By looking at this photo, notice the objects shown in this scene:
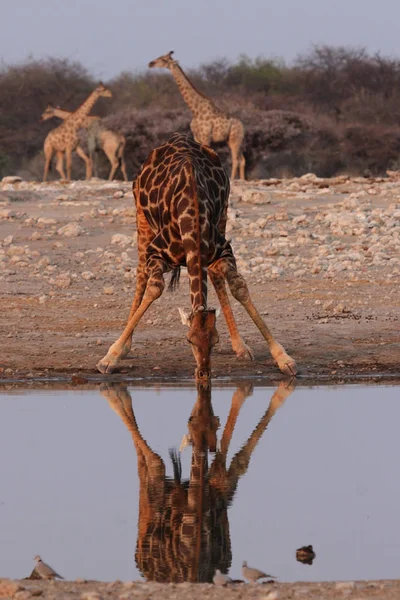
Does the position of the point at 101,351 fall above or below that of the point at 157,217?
below

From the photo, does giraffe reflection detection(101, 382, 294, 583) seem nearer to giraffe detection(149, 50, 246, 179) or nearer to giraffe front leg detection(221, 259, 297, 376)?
giraffe front leg detection(221, 259, 297, 376)

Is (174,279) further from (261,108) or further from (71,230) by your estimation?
(261,108)

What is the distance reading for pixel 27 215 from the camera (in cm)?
1505

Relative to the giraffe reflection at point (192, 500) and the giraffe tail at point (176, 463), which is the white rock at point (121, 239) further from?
the giraffe tail at point (176, 463)

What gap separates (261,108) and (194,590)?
2868 cm

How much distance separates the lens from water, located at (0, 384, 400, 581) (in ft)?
14.6

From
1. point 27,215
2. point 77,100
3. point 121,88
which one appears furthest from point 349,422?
point 121,88

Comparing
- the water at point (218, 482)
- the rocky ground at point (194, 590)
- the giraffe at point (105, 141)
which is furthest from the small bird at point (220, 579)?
the giraffe at point (105, 141)

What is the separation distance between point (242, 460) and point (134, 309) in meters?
3.06

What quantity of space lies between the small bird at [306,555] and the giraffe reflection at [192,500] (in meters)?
0.24

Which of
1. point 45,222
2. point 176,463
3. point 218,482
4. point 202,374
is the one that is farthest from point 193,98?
point 218,482

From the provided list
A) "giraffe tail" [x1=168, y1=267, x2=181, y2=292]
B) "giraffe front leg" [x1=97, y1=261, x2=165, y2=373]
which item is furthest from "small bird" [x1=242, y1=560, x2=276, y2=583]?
"giraffe tail" [x1=168, y1=267, x2=181, y2=292]

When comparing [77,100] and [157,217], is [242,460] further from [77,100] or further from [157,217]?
[77,100]

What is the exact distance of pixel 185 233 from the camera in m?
7.95
